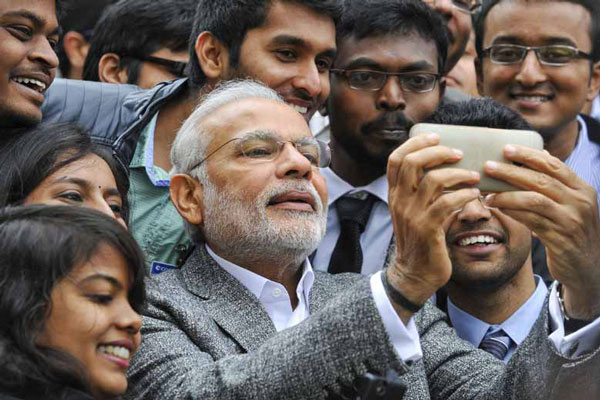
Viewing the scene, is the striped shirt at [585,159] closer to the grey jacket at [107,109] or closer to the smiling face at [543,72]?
the smiling face at [543,72]

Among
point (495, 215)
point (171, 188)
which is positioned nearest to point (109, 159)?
point (171, 188)

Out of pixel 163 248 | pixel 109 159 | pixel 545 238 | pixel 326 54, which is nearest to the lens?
pixel 545 238

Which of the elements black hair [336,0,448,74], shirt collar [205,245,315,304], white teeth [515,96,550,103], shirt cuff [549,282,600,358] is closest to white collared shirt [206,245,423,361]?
shirt collar [205,245,315,304]

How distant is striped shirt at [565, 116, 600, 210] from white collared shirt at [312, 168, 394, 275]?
1.04m

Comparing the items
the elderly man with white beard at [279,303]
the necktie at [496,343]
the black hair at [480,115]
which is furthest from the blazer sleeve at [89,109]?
the necktie at [496,343]

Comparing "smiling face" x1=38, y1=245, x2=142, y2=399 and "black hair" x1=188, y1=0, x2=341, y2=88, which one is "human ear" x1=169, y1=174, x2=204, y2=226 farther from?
"smiling face" x1=38, y1=245, x2=142, y2=399

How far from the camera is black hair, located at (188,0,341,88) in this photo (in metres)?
4.71

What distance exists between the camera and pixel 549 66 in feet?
17.4

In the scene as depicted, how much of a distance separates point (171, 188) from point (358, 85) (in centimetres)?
114

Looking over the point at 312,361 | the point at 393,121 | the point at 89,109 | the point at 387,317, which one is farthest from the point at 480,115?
the point at 312,361

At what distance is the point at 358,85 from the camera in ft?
16.3

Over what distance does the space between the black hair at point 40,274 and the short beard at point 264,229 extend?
659mm

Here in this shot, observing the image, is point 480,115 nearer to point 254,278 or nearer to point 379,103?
point 379,103

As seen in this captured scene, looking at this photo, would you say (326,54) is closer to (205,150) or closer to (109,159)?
(205,150)
